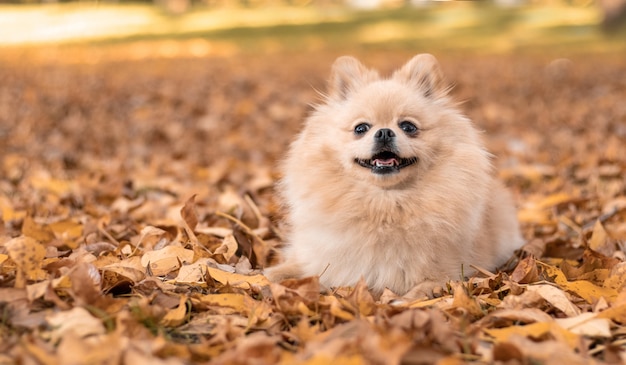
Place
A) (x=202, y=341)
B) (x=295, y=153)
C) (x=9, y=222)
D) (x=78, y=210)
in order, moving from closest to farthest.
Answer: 1. (x=202, y=341)
2. (x=295, y=153)
3. (x=9, y=222)
4. (x=78, y=210)

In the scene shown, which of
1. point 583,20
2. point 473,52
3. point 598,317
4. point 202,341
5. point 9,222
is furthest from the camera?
point 583,20

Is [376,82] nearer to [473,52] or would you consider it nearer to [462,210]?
[462,210]

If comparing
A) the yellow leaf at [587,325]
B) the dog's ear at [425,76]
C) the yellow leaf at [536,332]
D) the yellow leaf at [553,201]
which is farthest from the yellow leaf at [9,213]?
the yellow leaf at [553,201]

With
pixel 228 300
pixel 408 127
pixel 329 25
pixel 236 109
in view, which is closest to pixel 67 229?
pixel 228 300

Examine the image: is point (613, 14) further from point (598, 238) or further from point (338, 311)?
point (338, 311)

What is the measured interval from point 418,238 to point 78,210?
2.58 m

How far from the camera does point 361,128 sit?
308 cm

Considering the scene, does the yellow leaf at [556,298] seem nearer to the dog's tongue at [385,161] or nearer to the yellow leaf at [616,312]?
the yellow leaf at [616,312]

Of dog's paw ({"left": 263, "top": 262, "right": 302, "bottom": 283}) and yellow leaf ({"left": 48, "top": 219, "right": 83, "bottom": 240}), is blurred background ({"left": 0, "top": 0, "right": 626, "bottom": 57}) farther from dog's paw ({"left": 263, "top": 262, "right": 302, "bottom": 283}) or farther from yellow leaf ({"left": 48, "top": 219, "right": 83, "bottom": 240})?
dog's paw ({"left": 263, "top": 262, "right": 302, "bottom": 283})

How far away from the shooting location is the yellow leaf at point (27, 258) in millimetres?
2520

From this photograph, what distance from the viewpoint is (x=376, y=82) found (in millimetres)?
3297

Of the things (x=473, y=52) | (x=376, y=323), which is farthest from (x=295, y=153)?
(x=473, y=52)

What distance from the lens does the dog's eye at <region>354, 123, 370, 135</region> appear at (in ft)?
10.1

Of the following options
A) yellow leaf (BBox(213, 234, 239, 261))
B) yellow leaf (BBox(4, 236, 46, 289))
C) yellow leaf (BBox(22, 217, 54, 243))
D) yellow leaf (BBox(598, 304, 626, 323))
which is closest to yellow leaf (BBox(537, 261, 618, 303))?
yellow leaf (BBox(598, 304, 626, 323))
